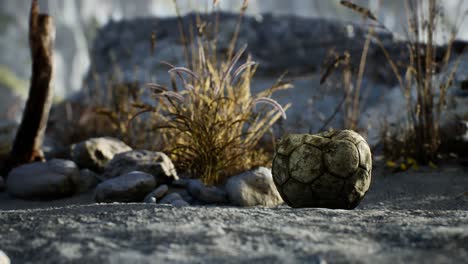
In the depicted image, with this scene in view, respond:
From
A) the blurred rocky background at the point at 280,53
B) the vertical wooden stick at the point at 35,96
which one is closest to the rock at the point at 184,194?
the vertical wooden stick at the point at 35,96

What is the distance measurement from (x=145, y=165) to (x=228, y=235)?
1427mm

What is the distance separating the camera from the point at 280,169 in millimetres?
1829

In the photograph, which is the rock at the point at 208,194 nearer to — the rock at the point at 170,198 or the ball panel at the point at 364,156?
the rock at the point at 170,198

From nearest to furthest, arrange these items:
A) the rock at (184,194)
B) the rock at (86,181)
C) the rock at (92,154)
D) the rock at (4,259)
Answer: the rock at (4,259) → the rock at (184,194) → the rock at (86,181) → the rock at (92,154)

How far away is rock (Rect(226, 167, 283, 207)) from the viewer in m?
2.12

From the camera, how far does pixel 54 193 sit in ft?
8.02

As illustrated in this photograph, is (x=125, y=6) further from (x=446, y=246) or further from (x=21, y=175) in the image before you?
(x=446, y=246)

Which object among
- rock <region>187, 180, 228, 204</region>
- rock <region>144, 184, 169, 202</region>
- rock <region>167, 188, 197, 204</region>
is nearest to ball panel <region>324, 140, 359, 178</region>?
rock <region>187, 180, 228, 204</region>

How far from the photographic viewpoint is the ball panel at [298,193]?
1.77 m

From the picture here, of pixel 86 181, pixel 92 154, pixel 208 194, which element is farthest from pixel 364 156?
pixel 92 154

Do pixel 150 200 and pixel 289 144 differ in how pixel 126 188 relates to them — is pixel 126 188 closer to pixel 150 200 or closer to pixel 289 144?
pixel 150 200

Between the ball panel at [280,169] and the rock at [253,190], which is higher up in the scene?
the ball panel at [280,169]

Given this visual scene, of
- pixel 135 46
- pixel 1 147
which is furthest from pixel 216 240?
pixel 135 46

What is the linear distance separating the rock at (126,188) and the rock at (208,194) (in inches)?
10.1
